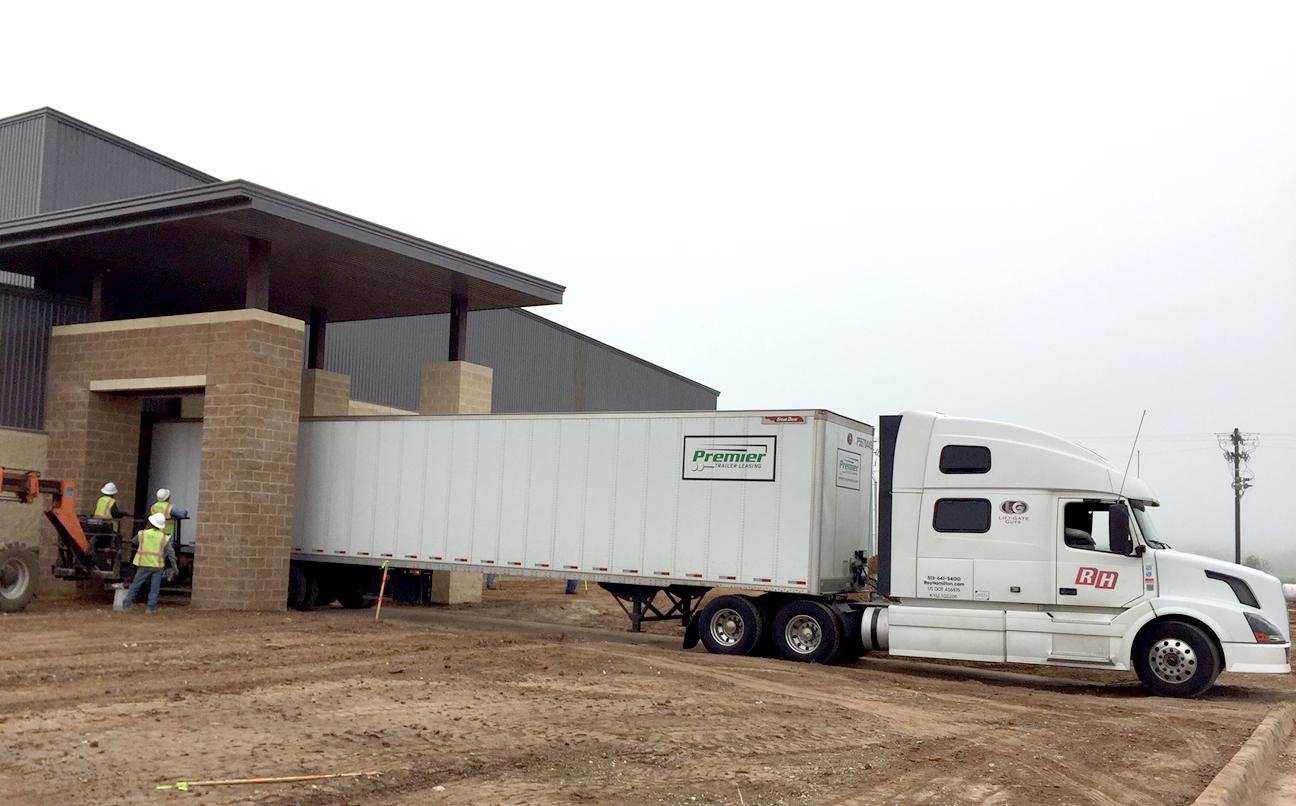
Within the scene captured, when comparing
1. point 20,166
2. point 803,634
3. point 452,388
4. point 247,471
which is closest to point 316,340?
point 452,388

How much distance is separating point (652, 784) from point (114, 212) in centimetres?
1706

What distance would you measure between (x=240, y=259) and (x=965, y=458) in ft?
51.4

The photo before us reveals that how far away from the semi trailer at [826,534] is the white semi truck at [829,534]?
0.09ft

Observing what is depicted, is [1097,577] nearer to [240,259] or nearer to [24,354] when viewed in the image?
[240,259]

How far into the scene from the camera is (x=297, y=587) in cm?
2197

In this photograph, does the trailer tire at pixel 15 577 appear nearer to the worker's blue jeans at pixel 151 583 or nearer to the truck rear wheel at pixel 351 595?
the worker's blue jeans at pixel 151 583

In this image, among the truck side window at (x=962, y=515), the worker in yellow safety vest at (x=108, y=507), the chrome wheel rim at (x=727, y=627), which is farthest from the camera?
the worker in yellow safety vest at (x=108, y=507)

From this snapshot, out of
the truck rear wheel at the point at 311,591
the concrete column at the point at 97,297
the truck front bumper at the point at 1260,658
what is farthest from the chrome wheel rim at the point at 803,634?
the concrete column at the point at 97,297

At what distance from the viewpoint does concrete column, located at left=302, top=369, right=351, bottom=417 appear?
26.5 m

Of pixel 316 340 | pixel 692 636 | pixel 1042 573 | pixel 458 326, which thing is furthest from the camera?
pixel 316 340

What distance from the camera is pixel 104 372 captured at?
22594mm

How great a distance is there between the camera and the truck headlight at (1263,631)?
14.5m

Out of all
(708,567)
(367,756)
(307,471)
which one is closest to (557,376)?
(307,471)

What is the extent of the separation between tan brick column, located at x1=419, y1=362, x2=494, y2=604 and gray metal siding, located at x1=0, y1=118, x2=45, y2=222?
1049 cm
